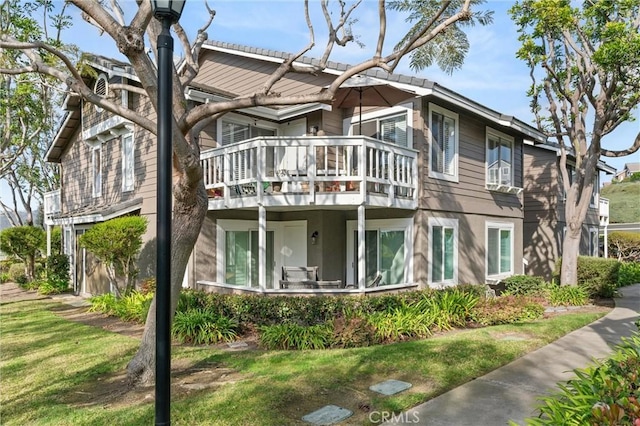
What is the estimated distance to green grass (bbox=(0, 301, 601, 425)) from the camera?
486cm

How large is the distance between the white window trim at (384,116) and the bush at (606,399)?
7.94 meters

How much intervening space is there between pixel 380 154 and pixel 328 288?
358cm

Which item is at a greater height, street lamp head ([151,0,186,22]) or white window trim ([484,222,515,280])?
street lamp head ([151,0,186,22])

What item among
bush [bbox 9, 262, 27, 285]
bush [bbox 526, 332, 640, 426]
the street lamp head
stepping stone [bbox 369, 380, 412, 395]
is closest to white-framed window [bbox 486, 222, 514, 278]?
stepping stone [bbox 369, 380, 412, 395]

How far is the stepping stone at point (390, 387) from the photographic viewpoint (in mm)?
5430

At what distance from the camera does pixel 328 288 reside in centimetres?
1011

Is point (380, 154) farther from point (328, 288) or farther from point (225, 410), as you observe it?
point (225, 410)

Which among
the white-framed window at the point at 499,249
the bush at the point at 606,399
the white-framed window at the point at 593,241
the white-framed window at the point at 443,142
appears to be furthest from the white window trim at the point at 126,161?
the white-framed window at the point at 593,241

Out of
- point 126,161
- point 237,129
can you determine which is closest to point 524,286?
point 237,129

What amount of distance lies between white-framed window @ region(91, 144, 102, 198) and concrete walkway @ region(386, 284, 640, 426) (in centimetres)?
1465

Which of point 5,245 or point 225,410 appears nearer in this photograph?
point 225,410

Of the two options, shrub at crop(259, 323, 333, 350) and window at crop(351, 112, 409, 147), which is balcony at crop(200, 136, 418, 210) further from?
shrub at crop(259, 323, 333, 350)

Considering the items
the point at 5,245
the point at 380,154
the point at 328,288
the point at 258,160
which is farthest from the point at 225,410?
the point at 5,245

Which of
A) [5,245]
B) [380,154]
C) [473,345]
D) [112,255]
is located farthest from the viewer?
[5,245]
